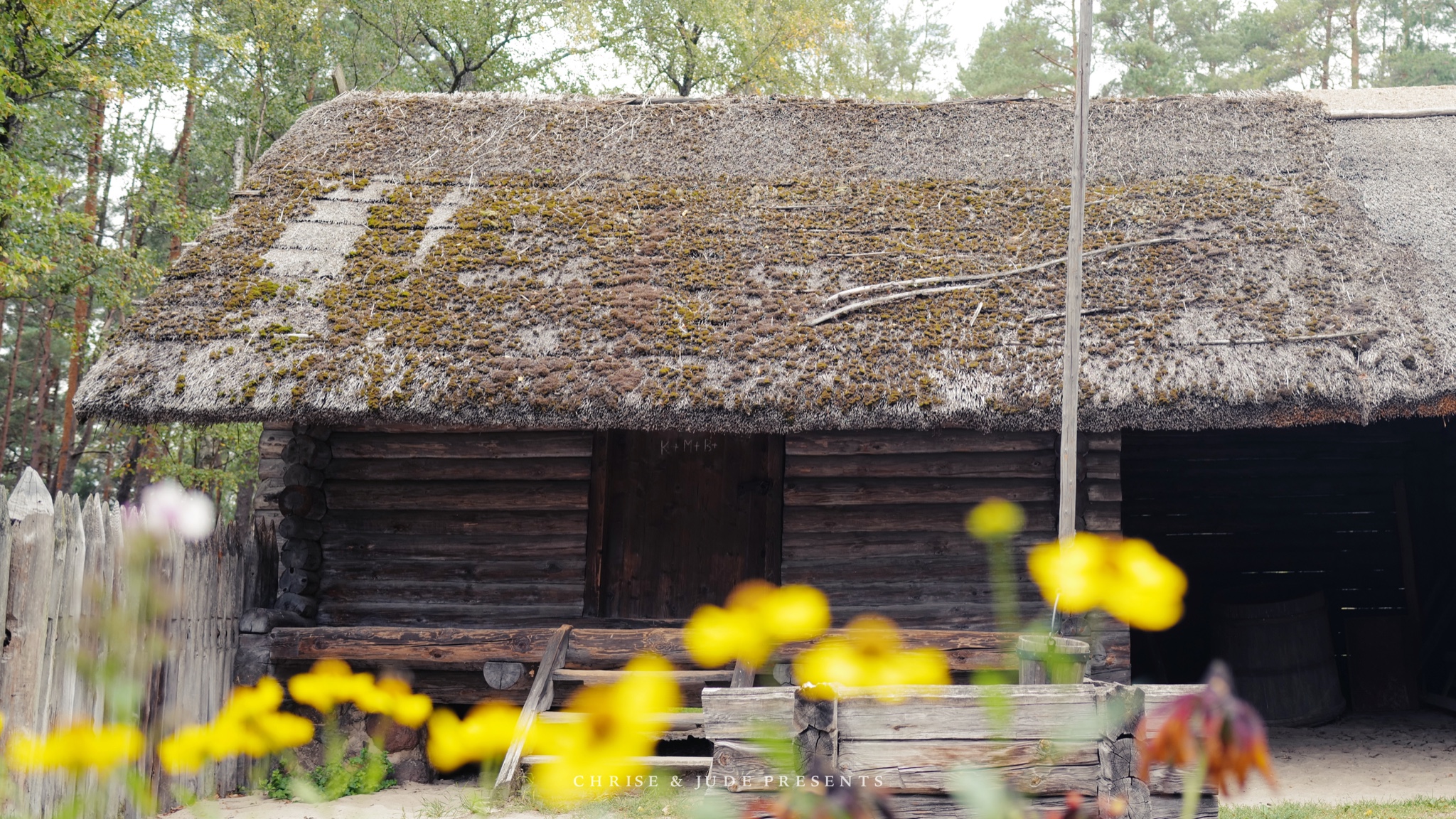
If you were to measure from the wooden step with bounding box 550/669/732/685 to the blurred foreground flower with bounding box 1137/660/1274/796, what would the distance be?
15.7 ft

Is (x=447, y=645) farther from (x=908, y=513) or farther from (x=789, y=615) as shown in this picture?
(x=789, y=615)

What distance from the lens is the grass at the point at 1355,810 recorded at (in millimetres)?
4641

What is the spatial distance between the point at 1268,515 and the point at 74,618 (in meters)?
8.44

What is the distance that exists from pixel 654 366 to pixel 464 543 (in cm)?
192

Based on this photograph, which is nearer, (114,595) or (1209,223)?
(114,595)

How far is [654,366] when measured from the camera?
5652 millimetres

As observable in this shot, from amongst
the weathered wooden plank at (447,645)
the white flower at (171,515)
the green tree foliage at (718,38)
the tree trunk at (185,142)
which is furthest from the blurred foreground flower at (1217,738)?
the tree trunk at (185,142)

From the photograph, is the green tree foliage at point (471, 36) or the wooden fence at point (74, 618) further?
the green tree foliage at point (471, 36)

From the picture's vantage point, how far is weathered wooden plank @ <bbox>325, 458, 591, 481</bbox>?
6.56 metres

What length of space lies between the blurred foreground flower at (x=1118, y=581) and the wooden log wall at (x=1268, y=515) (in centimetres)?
820

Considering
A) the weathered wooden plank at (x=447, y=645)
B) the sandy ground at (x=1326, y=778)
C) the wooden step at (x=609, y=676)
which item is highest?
the weathered wooden plank at (x=447, y=645)

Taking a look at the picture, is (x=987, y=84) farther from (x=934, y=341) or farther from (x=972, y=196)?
(x=934, y=341)

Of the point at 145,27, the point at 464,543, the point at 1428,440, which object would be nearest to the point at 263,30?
the point at 145,27

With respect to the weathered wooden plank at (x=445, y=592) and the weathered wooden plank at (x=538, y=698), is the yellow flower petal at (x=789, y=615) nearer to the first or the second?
the weathered wooden plank at (x=538, y=698)
